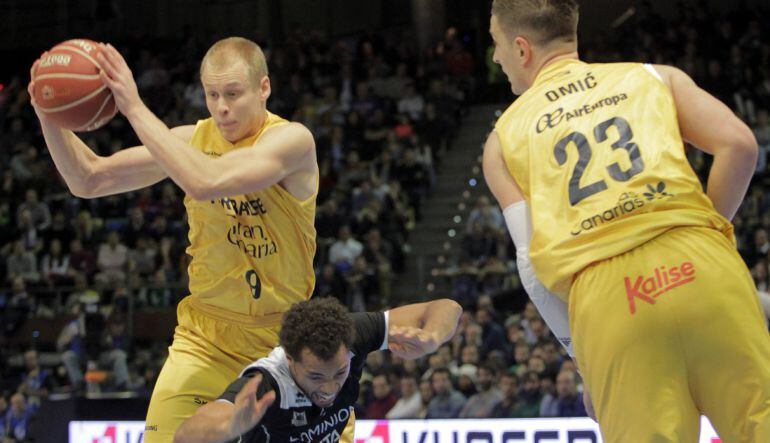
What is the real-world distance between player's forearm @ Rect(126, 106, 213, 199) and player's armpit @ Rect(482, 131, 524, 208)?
3.25 feet

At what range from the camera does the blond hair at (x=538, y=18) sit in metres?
3.21

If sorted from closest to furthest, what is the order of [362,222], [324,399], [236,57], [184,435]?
[184,435] → [324,399] → [236,57] → [362,222]

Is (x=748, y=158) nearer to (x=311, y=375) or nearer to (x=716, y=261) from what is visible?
(x=716, y=261)

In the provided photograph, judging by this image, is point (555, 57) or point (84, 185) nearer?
point (555, 57)

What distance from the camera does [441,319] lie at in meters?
4.61

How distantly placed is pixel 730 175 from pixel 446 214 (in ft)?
47.7

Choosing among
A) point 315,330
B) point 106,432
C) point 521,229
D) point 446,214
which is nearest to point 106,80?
point 315,330

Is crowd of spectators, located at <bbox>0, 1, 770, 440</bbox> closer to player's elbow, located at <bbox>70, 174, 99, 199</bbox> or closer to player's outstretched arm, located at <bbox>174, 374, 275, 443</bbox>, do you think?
player's elbow, located at <bbox>70, 174, 99, 199</bbox>

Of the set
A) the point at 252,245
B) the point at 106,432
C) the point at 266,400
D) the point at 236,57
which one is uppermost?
the point at 236,57

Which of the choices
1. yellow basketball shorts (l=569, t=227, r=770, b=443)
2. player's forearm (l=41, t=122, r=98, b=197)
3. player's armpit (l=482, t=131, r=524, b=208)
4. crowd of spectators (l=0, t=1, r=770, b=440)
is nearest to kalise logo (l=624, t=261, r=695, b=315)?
yellow basketball shorts (l=569, t=227, r=770, b=443)

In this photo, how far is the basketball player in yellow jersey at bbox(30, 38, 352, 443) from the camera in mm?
4480

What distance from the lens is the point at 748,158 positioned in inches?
118

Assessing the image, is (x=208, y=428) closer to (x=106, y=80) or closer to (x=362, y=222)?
(x=106, y=80)

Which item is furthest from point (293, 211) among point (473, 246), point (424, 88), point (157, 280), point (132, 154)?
point (424, 88)
